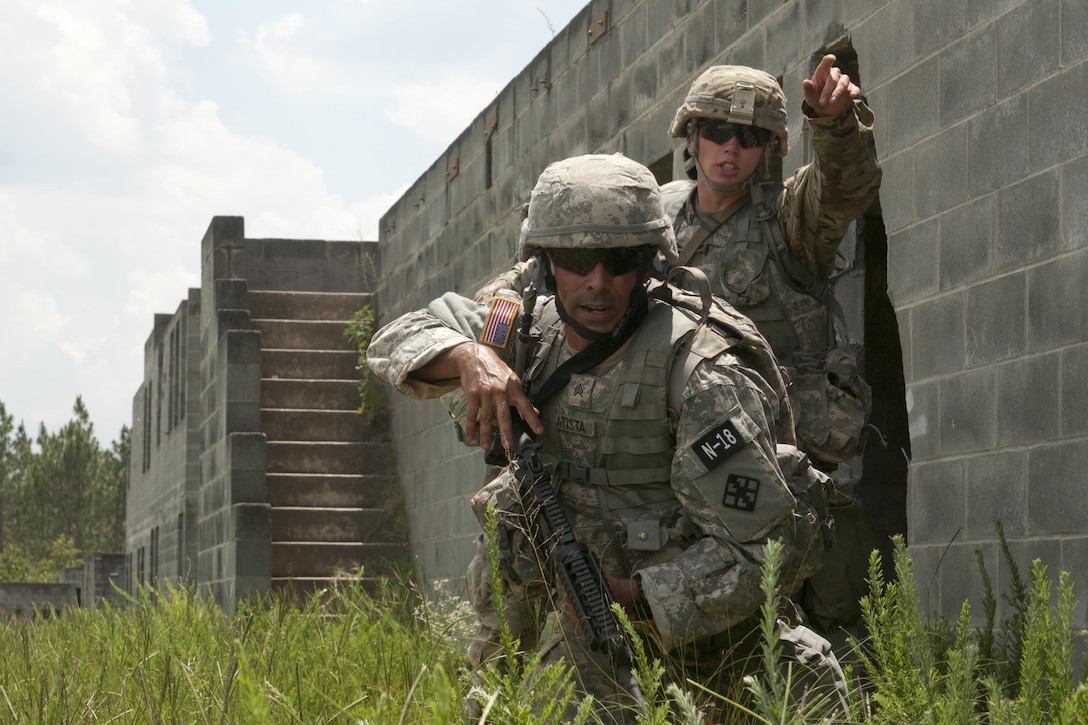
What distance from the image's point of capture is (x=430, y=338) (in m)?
3.48

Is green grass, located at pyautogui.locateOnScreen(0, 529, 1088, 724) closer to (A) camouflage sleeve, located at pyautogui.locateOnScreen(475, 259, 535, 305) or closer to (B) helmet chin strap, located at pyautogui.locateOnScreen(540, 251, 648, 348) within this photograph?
(B) helmet chin strap, located at pyautogui.locateOnScreen(540, 251, 648, 348)

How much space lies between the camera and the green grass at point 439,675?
2361 millimetres

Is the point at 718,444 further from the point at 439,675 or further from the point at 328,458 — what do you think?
the point at 328,458

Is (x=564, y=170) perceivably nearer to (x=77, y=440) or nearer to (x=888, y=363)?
(x=888, y=363)

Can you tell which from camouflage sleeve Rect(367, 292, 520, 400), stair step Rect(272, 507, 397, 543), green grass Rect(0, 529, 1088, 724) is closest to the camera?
green grass Rect(0, 529, 1088, 724)

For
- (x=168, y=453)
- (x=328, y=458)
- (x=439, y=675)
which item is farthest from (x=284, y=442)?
(x=439, y=675)

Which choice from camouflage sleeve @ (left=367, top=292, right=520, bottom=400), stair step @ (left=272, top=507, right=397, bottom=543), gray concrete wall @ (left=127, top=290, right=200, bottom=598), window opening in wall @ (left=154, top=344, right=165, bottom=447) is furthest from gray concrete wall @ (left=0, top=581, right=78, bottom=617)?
camouflage sleeve @ (left=367, top=292, right=520, bottom=400)

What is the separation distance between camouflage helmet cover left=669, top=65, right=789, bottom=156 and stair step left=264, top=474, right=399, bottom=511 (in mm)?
7514

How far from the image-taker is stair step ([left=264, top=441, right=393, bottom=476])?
1193 centimetres

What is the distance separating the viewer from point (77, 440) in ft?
207

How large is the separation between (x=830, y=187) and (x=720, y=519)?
5.15 feet

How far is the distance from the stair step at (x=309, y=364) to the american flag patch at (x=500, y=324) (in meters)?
9.29

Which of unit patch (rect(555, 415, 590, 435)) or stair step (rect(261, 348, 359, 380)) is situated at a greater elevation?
stair step (rect(261, 348, 359, 380))

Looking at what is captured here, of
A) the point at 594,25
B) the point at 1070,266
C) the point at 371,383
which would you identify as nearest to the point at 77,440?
the point at 371,383
